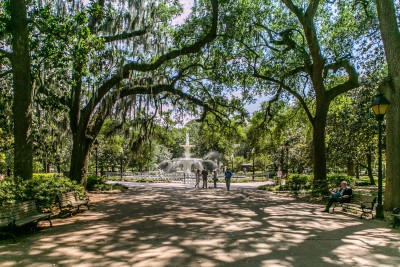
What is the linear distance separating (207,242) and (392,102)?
8.47 meters

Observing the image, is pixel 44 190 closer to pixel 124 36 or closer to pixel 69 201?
pixel 69 201

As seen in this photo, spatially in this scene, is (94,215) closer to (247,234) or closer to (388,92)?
(247,234)

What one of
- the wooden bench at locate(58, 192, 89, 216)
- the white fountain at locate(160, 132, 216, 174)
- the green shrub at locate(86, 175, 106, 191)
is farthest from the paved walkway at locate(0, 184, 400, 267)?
the white fountain at locate(160, 132, 216, 174)

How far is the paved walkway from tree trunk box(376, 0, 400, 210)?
1.81m

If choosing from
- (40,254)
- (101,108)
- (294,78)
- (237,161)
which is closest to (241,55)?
(294,78)

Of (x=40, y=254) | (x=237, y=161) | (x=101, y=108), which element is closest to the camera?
(x=40, y=254)

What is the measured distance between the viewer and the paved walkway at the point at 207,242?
18.7ft

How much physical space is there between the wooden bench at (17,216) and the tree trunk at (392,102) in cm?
1064

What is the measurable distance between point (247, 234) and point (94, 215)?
17.9 feet

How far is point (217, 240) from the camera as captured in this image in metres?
7.20

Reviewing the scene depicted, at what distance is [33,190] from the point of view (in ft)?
33.0

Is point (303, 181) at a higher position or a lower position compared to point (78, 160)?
lower

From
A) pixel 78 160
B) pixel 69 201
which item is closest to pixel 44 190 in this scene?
pixel 69 201

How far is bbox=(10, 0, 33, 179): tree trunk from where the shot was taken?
10.5 metres
